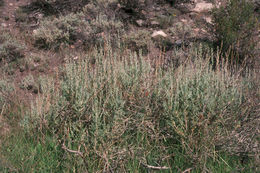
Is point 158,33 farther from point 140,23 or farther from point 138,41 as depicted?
point 138,41

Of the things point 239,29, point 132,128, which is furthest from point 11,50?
point 239,29

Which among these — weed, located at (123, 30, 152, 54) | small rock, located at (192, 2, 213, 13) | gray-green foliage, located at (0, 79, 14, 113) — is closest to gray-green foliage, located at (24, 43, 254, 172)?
gray-green foliage, located at (0, 79, 14, 113)

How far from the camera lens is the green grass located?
3037mm

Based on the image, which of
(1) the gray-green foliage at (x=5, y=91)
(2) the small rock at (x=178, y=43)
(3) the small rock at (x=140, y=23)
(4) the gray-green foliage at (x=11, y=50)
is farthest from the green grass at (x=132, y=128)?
(3) the small rock at (x=140, y=23)

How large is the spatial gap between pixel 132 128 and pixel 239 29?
3.58 metres

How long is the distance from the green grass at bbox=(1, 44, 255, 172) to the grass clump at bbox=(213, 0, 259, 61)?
186cm

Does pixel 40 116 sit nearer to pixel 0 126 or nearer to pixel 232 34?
pixel 0 126

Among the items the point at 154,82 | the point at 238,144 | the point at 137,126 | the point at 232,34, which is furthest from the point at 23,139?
the point at 232,34

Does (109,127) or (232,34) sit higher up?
(232,34)

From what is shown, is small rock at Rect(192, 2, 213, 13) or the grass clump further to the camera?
small rock at Rect(192, 2, 213, 13)

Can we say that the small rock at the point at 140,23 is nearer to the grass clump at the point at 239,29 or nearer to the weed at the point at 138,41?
the weed at the point at 138,41

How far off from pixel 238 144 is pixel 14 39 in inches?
199

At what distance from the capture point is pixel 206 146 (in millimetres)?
3148

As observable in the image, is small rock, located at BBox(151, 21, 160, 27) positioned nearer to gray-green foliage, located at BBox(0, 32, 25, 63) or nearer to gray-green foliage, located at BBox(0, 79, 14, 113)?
gray-green foliage, located at BBox(0, 32, 25, 63)
